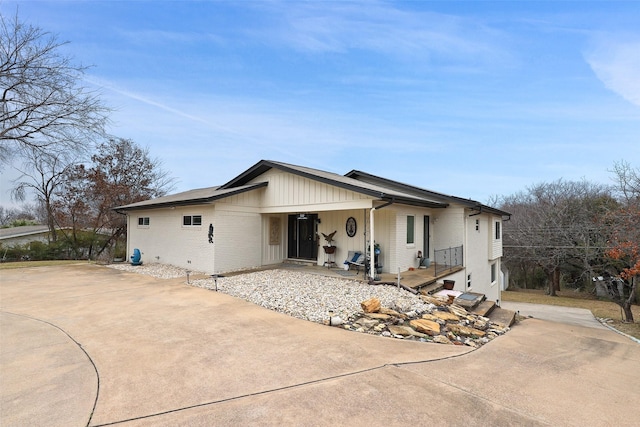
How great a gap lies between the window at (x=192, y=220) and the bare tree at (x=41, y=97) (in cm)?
730

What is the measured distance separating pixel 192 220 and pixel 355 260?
6.48 meters

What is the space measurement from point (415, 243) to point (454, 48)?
6977 millimetres

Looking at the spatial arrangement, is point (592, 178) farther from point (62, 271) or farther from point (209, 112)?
point (62, 271)

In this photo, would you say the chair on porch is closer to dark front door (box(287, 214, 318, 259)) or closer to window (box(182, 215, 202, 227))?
dark front door (box(287, 214, 318, 259))

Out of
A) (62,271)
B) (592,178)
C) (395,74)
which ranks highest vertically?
(395,74)

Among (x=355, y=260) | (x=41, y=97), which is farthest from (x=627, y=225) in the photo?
(x=41, y=97)

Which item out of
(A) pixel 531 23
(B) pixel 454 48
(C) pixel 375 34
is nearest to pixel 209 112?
(C) pixel 375 34

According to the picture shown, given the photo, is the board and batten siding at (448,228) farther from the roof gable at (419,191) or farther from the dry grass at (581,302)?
the dry grass at (581,302)

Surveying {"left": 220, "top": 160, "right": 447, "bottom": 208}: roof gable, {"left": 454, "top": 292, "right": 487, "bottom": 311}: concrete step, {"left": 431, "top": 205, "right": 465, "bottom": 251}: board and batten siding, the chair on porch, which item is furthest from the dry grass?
the chair on porch

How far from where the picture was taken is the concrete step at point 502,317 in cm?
739

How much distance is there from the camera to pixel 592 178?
26.1m

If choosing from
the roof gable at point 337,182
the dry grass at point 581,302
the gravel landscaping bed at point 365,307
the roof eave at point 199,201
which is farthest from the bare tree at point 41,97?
the dry grass at point 581,302

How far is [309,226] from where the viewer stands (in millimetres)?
13195

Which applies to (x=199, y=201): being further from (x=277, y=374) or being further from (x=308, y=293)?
(x=277, y=374)
